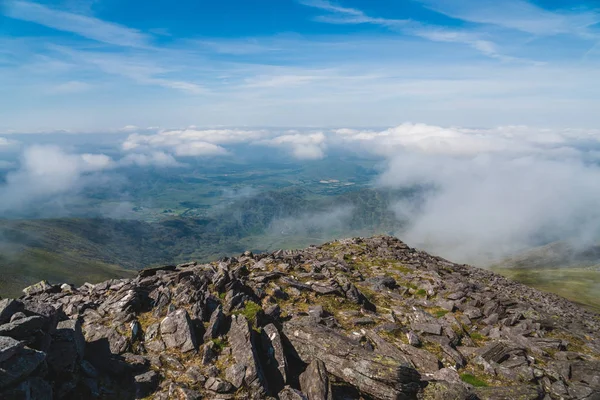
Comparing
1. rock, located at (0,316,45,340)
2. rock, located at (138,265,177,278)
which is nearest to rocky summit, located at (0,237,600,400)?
rock, located at (0,316,45,340)

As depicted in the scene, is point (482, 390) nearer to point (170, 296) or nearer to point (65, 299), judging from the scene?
point (170, 296)

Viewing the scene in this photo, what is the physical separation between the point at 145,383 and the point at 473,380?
22571mm

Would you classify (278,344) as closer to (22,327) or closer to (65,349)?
(65,349)

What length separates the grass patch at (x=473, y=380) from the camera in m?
22.5

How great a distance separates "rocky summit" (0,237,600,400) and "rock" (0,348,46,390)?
0.06 metres

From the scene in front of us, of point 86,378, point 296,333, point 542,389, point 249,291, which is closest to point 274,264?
point 249,291

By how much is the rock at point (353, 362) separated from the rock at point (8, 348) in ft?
51.9

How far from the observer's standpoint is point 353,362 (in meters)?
20.8

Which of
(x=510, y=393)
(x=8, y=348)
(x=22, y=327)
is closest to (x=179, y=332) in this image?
(x=22, y=327)

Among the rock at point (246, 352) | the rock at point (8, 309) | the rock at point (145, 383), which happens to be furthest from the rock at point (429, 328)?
the rock at point (8, 309)

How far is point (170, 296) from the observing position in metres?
29.8

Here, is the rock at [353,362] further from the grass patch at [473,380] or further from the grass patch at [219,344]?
the grass patch at [473,380]

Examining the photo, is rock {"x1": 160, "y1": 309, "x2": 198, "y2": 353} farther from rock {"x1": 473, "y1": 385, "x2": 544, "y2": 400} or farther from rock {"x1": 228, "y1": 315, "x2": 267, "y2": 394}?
rock {"x1": 473, "y1": 385, "x2": 544, "y2": 400}

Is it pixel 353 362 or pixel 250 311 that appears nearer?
pixel 353 362
